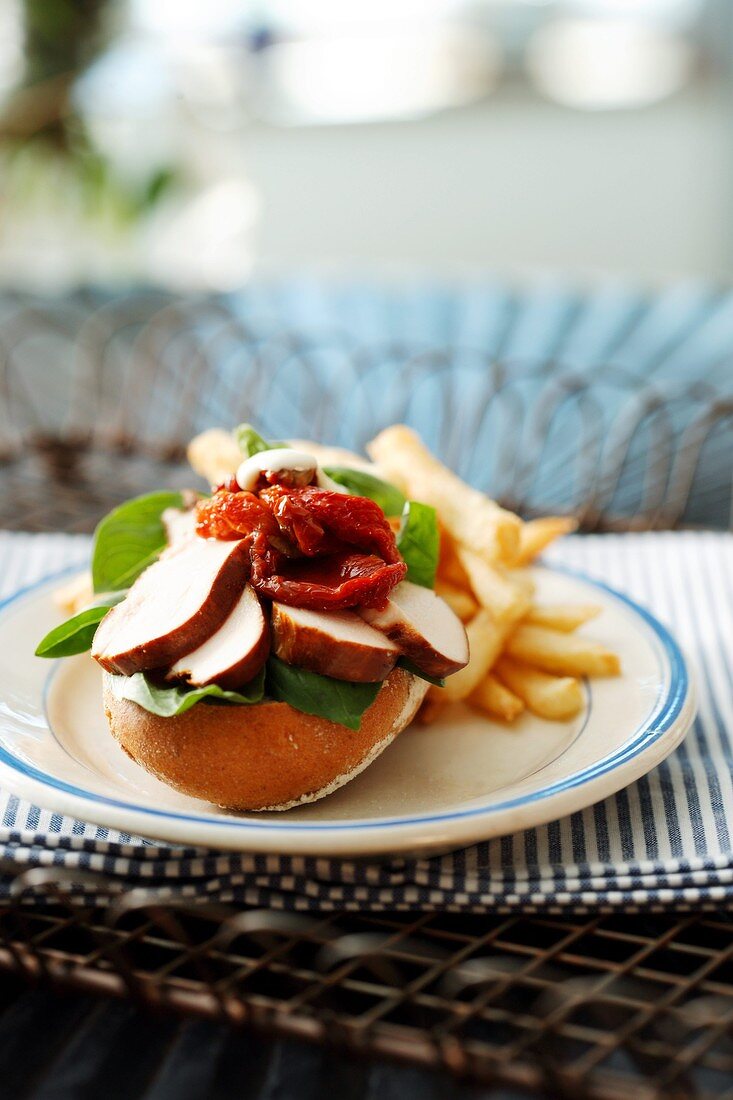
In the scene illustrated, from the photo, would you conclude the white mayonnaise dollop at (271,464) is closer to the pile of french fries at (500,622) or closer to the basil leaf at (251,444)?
the basil leaf at (251,444)

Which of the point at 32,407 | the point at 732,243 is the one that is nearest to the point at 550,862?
the point at 32,407

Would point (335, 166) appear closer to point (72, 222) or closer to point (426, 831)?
point (72, 222)

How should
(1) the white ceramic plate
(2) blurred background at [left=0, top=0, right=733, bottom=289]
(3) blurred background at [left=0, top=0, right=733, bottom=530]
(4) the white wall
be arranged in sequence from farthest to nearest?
(4) the white wall, (2) blurred background at [left=0, top=0, right=733, bottom=289], (3) blurred background at [left=0, top=0, right=733, bottom=530], (1) the white ceramic plate

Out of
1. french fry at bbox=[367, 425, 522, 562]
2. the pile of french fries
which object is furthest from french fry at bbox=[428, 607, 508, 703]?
french fry at bbox=[367, 425, 522, 562]

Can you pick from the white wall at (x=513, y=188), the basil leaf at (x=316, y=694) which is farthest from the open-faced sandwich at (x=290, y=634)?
the white wall at (x=513, y=188)

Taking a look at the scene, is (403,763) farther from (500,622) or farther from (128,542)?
(128,542)

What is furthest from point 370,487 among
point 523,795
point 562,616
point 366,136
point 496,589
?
point 366,136

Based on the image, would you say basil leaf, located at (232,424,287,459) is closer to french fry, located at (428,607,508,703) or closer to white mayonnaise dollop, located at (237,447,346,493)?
white mayonnaise dollop, located at (237,447,346,493)
